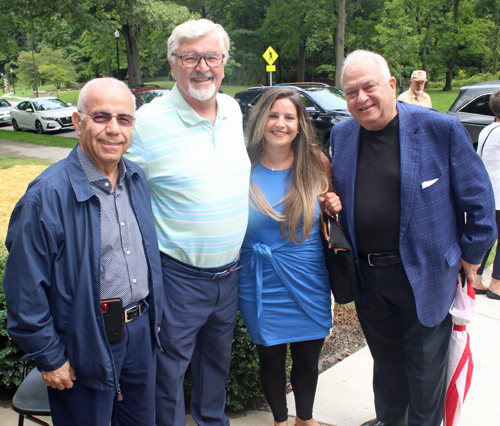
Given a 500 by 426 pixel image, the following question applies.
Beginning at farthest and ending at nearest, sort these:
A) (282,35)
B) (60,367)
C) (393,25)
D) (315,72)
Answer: (315,72) → (282,35) → (393,25) → (60,367)

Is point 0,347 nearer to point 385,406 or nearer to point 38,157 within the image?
point 385,406

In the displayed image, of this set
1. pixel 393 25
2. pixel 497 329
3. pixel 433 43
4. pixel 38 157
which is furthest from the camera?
pixel 433 43

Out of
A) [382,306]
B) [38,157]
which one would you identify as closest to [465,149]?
[382,306]

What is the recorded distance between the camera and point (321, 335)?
2.54 m

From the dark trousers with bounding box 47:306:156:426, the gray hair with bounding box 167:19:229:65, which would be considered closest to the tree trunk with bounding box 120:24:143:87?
the gray hair with bounding box 167:19:229:65

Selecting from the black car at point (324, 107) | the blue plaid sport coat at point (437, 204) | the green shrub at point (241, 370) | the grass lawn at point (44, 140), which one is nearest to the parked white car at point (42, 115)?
the grass lawn at point (44, 140)

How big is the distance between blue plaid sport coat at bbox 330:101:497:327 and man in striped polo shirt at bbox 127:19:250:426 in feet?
2.81

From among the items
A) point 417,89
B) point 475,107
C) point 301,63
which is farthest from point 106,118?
point 301,63

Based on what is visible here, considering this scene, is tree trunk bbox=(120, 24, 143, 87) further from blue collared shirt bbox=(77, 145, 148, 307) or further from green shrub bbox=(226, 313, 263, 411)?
blue collared shirt bbox=(77, 145, 148, 307)

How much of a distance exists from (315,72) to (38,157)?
36655 millimetres

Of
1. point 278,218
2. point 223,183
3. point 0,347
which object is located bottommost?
point 0,347

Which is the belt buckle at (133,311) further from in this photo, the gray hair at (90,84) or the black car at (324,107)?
the black car at (324,107)

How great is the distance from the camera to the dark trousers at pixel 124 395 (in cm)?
193

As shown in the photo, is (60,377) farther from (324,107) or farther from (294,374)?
(324,107)
